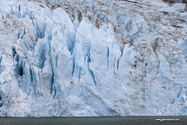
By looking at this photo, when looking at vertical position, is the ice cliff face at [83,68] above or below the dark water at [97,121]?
above

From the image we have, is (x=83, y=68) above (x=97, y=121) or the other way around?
above

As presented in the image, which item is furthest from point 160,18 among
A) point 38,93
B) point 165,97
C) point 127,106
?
point 38,93

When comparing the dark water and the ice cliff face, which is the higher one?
the ice cliff face

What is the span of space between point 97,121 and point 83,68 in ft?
8.03

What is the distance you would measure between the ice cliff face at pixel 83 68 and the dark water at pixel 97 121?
29cm

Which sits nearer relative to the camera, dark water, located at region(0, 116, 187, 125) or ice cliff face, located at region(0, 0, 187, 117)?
dark water, located at region(0, 116, 187, 125)

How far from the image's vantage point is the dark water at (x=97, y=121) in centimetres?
791

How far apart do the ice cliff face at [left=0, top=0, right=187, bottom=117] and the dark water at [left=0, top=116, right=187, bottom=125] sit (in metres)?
0.29

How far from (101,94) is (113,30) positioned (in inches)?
153

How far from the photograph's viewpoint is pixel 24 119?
823 centimetres

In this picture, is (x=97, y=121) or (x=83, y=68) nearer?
(x=97, y=121)

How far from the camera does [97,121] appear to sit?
8484 millimetres

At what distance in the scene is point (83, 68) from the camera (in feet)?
30.5

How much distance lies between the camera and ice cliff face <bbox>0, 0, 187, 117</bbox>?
8797 mm
